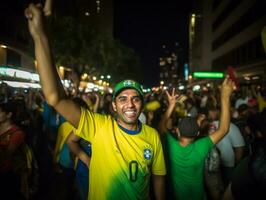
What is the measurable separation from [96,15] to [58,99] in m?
96.8

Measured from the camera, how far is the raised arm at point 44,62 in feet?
7.77

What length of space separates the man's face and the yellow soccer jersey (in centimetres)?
11

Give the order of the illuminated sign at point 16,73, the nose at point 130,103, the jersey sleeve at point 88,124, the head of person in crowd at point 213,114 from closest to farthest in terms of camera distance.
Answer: the jersey sleeve at point 88,124 → the nose at point 130,103 → the head of person in crowd at point 213,114 → the illuminated sign at point 16,73

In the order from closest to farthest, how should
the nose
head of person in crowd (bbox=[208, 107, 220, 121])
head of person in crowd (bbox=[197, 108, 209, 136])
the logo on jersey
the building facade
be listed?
the logo on jersey < the nose < head of person in crowd (bbox=[197, 108, 209, 136]) < head of person in crowd (bbox=[208, 107, 220, 121]) < the building facade

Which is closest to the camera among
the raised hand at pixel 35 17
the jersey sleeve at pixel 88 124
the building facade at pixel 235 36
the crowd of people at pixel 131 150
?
the raised hand at pixel 35 17

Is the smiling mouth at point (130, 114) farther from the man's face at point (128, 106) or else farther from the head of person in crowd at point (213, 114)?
the head of person in crowd at point (213, 114)

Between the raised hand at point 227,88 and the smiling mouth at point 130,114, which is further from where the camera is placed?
the raised hand at point 227,88

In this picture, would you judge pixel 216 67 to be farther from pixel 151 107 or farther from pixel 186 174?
pixel 186 174

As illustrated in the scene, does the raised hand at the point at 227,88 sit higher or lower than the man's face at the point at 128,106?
higher

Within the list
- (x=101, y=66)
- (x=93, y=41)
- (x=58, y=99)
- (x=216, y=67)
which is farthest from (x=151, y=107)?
(x=216, y=67)

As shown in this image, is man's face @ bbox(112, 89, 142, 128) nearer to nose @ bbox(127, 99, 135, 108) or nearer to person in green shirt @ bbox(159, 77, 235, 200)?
nose @ bbox(127, 99, 135, 108)

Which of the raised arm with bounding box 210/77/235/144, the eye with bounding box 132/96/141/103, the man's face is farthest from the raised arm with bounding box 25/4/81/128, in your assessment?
the raised arm with bounding box 210/77/235/144

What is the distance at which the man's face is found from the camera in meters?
3.09

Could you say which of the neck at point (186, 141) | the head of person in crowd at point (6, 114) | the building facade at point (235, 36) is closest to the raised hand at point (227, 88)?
the neck at point (186, 141)
